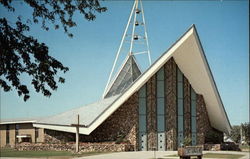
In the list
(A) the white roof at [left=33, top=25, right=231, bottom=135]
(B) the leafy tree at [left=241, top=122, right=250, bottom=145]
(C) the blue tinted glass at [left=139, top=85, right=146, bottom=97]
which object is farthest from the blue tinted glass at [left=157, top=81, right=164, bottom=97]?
(B) the leafy tree at [left=241, top=122, right=250, bottom=145]

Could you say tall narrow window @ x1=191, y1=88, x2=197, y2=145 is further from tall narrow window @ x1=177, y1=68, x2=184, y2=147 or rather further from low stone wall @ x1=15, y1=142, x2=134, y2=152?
low stone wall @ x1=15, y1=142, x2=134, y2=152

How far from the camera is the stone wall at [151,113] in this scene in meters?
27.5

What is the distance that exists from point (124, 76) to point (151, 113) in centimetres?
686

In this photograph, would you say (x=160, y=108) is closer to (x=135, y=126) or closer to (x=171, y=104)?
(x=171, y=104)

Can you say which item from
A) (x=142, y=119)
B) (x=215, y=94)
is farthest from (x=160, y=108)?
(x=215, y=94)

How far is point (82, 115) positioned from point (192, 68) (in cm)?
943

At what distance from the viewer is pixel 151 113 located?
27.8 m

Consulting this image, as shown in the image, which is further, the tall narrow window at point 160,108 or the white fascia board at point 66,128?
the tall narrow window at point 160,108

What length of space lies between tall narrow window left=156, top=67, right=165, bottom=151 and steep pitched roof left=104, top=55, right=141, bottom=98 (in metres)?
4.48

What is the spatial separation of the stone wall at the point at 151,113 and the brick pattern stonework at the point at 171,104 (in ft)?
3.48

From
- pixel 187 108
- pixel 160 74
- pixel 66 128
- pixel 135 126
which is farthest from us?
pixel 187 108

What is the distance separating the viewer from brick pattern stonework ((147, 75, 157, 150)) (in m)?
27.5

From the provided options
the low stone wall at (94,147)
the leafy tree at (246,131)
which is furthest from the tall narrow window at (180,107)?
the leafy tree at (246,131)

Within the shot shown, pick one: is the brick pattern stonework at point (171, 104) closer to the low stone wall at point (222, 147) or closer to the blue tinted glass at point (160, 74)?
the blue tinted glass at point (160, 74)
